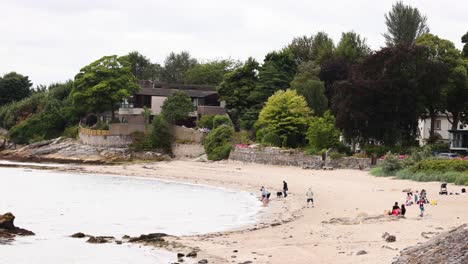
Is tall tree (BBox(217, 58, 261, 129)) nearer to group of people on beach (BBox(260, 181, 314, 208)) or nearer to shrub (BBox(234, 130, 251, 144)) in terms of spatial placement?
shrub (BBox(234, 130, 251, 144))

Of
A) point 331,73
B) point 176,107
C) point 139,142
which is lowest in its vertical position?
point 139,142

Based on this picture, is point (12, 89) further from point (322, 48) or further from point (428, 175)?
point (428, 175)

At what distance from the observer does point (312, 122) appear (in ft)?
192

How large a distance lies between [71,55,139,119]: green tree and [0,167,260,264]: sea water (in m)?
21.0

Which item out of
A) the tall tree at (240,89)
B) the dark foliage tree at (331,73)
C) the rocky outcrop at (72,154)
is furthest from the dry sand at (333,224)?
the rocky outcrop at (72,154)

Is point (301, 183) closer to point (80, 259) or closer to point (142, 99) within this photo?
point (80, 259)

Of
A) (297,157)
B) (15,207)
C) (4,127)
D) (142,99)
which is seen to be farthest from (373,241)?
(4,127)

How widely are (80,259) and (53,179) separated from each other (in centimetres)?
3579

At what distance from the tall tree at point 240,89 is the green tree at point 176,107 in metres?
4.30

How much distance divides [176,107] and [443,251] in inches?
2383

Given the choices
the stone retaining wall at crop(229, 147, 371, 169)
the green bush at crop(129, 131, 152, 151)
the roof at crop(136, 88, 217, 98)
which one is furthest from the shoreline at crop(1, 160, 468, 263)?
the roof at crop(136, 88, 217, 98)

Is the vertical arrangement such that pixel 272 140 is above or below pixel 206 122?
below

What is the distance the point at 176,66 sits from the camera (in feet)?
407

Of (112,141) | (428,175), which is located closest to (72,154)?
(112,141)
